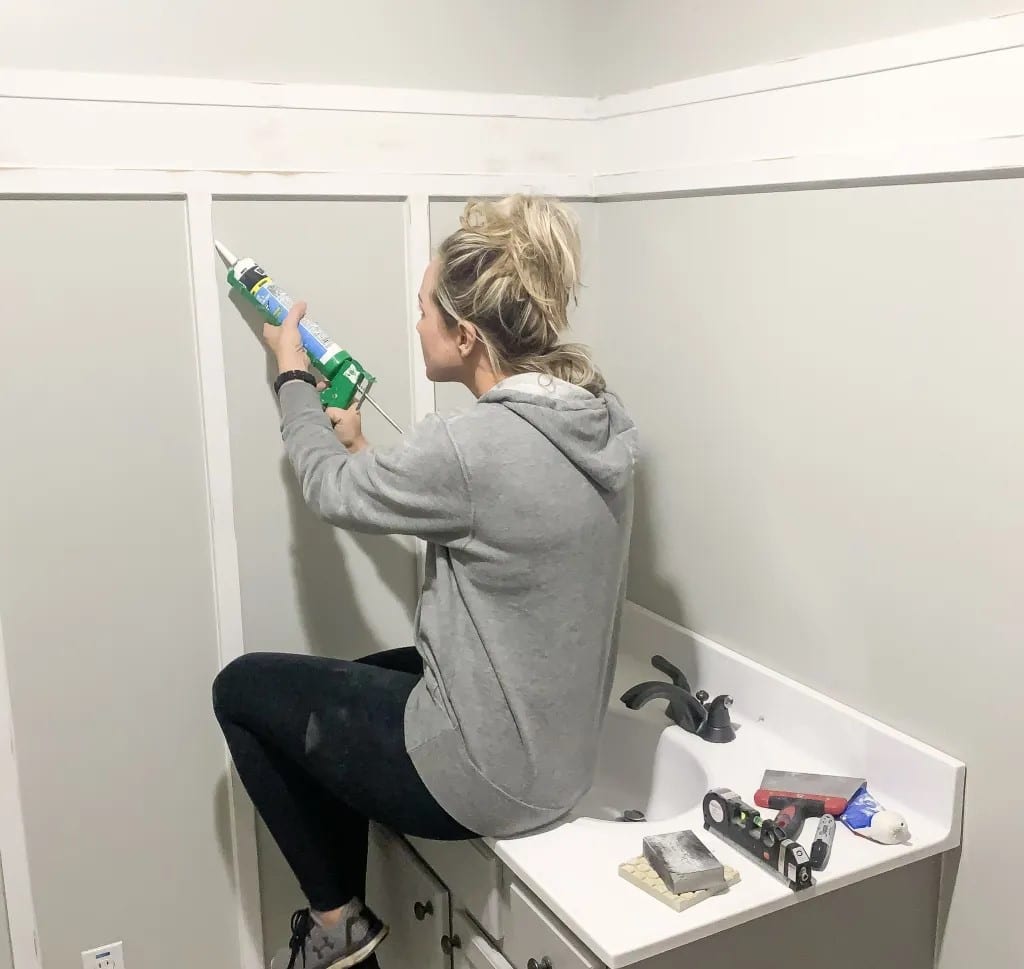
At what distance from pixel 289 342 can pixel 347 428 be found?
140mm

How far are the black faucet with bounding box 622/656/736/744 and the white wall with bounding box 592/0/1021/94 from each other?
0.85 meters

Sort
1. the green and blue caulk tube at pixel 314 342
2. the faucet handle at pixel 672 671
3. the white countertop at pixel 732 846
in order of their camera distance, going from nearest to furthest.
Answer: the white countertop at pixel 732 846
the green and blue caulk tube at pixel 314 342
the faucet handle at pixel 672 671

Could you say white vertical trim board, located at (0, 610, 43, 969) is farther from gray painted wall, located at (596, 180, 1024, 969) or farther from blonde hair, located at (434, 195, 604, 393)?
gray painted wall, located at (596, 180, 1024, 969)

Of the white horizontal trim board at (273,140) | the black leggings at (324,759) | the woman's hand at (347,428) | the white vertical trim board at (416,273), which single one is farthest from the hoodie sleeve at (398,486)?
the white horizontal trim board at (273,140)

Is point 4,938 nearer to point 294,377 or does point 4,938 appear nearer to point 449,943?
point 449,943

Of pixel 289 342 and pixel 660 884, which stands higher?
pixel 289 342

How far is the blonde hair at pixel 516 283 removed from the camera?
128cm

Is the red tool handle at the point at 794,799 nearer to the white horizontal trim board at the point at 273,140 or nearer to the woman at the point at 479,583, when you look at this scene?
the woman at the point at 479,583

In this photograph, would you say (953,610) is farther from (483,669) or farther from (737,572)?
(483,669)

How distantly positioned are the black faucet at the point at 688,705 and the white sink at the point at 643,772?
0.07 ft

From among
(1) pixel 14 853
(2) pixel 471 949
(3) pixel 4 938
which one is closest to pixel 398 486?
(2) pixel 471 949

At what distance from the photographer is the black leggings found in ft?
4.28

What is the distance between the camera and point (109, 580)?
4.95ft

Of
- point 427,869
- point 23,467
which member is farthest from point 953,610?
point 23,467
